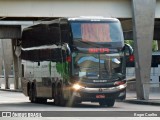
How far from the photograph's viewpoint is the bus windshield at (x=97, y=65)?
90.7 ft

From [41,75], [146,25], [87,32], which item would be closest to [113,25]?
[87,32]

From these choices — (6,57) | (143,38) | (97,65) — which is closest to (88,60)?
(97,65)

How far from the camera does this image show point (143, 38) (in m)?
36.9

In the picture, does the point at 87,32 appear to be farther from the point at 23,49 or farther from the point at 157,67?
the point at 157,67

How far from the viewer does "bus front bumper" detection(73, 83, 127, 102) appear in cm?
2775

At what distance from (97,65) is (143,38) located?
9.62m

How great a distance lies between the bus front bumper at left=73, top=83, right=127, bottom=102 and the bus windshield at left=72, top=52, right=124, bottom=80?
522 mm

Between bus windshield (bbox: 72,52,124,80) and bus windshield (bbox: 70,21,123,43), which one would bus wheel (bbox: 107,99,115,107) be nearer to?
bus windshield (bbox: 72,52,124,80)

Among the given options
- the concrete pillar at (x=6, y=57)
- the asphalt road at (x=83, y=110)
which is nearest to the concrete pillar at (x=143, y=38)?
the asphalt road at (x=83, y=110)

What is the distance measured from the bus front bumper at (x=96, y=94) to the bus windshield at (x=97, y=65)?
522 millimetres

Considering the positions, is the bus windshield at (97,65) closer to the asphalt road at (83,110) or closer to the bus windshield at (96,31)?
the bus windshield at (96,31)

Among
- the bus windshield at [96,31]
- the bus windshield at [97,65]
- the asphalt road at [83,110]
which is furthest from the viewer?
the bus windshield at [96,31]

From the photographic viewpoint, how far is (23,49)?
3600cm

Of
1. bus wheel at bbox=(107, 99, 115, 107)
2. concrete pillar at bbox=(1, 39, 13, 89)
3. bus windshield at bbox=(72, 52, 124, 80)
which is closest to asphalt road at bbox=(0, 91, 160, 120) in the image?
bus wheel at bbox=(107, 99, 115, 107)
